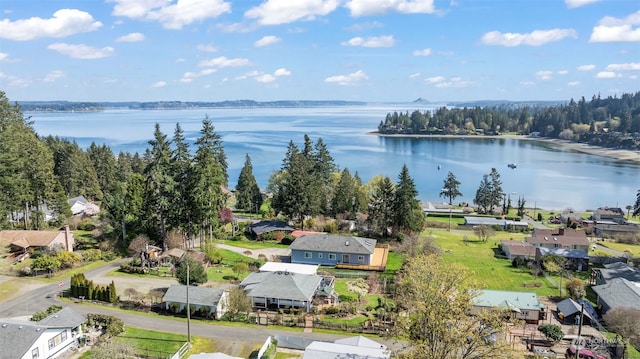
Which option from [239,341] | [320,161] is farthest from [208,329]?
[320,161]

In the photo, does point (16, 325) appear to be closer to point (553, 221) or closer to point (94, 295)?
point (94, 295)

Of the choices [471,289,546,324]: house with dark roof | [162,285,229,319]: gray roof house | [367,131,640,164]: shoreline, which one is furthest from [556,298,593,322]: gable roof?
[367,131,640,164]: shoreline

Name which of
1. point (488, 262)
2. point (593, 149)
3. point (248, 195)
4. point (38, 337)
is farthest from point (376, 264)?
point (593, 149)

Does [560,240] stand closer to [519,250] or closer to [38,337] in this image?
[519,250]

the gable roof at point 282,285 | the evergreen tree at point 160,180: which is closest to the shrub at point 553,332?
the gable roof at point 282,285

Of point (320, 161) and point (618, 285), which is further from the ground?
point (320, 161)

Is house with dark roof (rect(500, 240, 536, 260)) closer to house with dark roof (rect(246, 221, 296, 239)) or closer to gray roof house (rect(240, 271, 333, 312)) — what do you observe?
gray roof house (rect(240, 271, 333, 312))
